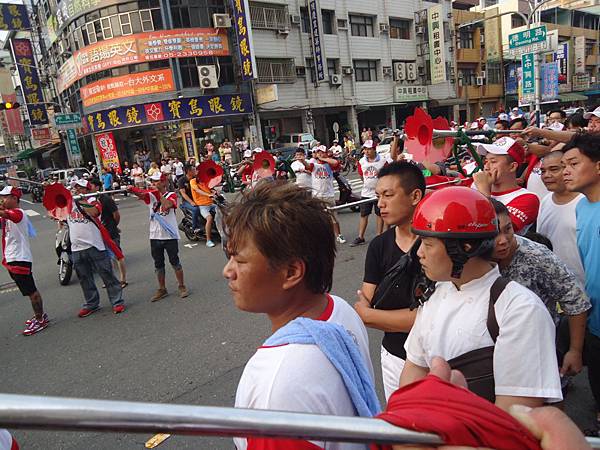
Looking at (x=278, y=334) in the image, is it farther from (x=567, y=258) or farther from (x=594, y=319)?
(x=567, y=258)

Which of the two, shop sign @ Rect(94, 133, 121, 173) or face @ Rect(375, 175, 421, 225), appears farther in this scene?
shop sign @ Rect(94, 133, 121, 173)

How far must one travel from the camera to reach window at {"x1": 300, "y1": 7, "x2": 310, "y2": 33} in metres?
26.4

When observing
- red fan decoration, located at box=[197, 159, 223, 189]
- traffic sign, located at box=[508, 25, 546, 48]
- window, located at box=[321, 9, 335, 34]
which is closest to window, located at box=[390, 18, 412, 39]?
window, located at box=[321, 9, 335, 34]

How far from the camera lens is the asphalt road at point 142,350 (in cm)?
306

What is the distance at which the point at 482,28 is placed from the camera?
34.7 m

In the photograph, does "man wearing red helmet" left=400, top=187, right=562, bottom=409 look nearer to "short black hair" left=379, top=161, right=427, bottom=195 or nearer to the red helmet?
the red helmet

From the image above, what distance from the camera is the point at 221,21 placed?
75.0 feet

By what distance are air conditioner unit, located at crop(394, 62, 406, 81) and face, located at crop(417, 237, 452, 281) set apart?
32.4 meters

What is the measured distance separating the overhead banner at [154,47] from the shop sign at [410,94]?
1360 cm

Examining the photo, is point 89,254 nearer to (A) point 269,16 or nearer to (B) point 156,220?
(B) point 156,220

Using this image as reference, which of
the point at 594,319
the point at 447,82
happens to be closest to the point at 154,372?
the point at 594,319

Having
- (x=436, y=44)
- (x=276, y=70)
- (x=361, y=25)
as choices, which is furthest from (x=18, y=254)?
(x=436, y=44)

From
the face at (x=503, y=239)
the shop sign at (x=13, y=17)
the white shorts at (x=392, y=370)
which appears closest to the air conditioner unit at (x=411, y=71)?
the shop sign at (x=13, y=17)

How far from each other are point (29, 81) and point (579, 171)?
33786mm
